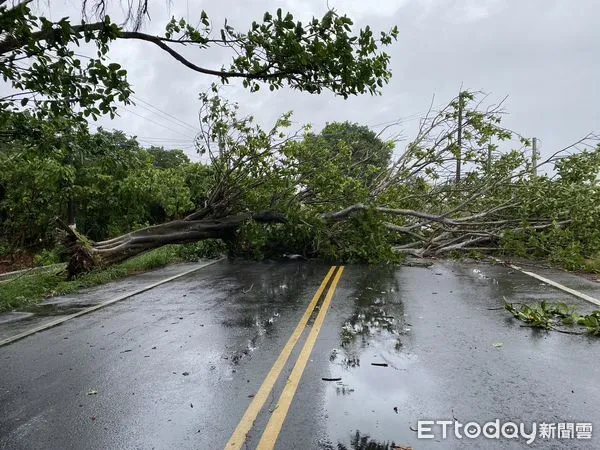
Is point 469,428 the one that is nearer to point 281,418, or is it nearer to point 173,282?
point 281,418

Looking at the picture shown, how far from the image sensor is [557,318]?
24.1 ft

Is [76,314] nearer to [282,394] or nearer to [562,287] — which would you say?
[282,394]

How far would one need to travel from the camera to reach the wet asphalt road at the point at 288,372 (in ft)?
13.0

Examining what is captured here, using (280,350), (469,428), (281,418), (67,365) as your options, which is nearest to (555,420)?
(469,428)

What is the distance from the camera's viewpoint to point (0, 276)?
14.3 m

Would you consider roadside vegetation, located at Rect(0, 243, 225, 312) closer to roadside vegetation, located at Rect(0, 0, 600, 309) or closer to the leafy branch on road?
roadside vegetation, located at Rect(0, 0, 600, 309)

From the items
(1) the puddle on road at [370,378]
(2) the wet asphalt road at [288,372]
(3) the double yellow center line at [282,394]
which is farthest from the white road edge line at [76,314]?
(1) the puddle on road at [370,378]

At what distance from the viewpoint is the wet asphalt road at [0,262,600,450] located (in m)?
3.97

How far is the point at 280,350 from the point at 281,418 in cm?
190

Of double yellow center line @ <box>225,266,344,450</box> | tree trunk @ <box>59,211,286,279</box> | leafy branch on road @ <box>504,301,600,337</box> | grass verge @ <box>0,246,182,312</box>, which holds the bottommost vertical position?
double yellow center line @ <box>225,266,344,450</box>

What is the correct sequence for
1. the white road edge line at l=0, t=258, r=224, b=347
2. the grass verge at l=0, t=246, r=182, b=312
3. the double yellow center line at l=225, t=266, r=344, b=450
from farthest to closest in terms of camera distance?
the grass verge at l=0, t=246, r=182, b=312 → the white road edge line at l=0, t=258, r=224, b=347 → the double yellow center line at l=225, t=266, r=344, b=450

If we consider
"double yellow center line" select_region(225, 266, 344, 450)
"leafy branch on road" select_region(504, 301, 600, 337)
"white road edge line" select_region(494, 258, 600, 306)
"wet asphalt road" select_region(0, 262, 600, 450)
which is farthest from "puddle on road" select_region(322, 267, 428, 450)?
"white road edge line" select_region(494, 258, 600, 306)

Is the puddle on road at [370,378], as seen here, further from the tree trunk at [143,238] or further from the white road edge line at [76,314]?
the tree trunk at [143,238]

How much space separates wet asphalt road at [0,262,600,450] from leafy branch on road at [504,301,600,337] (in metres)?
0.21
